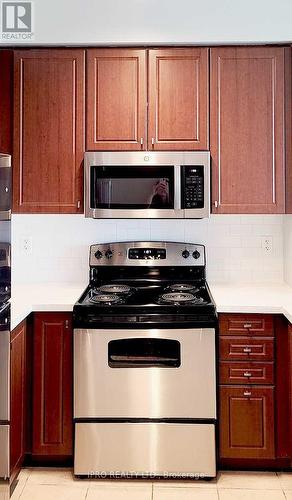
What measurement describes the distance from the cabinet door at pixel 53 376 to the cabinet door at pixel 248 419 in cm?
78

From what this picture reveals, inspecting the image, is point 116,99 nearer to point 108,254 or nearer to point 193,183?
point 193,183

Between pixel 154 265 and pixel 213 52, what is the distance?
124 cm

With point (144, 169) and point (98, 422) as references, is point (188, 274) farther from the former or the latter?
point (98, 422)

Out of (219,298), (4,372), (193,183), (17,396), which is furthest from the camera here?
(193,183)

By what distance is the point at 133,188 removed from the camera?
3.03 m

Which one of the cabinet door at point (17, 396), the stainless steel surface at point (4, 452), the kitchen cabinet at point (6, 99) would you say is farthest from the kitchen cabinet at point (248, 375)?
the kitchen cabinet at point (6, 99)

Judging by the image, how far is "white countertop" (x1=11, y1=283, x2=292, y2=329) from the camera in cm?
269

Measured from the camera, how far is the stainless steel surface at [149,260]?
128 inches

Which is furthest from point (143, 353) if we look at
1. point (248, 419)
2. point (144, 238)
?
point (144, 238)

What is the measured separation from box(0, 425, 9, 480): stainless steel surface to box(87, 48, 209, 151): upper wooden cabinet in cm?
158

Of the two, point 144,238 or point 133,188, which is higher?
point 133,188

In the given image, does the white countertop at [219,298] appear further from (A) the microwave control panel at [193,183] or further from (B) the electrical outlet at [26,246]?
(A) the microwave control panel at [193,183]

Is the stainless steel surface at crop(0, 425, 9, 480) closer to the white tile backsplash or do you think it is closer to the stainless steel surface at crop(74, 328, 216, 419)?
the stainless steel surface at crop(74, 328, 216, 419)

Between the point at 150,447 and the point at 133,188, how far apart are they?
1.36 m
